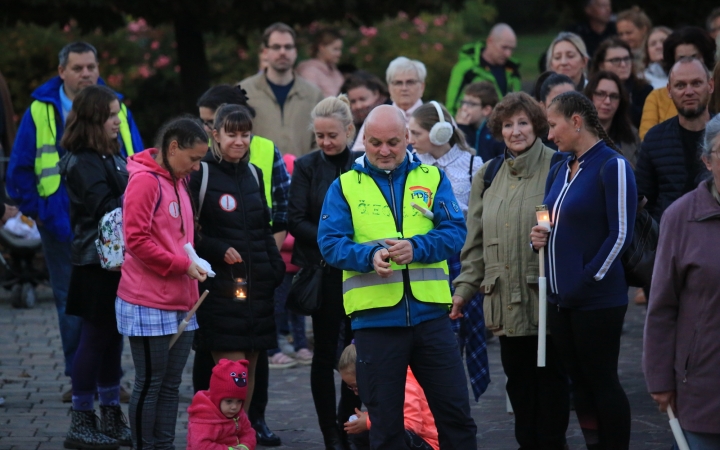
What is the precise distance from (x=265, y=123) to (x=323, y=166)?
340 cm

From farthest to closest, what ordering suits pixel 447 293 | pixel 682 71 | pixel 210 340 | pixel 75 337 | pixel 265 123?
pixel 265 123 < pixel 75 337 < pixel 682 71 < pixel 210 340 < pixel 447 293

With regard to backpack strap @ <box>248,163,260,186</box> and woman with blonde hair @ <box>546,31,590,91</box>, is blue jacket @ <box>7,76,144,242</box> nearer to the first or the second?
backpack strap @ <box>248,163,260,186</box>

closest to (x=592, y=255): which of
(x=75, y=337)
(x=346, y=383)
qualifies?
(x=346, y=383)

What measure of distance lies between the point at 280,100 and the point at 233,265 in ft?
12.3

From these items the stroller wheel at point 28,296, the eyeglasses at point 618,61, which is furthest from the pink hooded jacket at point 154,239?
the stroller wheel at point 28,296

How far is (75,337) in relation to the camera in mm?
7609

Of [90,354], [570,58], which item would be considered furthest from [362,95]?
[90,354]

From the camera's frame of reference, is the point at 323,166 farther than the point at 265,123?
No

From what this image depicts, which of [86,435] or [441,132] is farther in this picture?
[441,132]

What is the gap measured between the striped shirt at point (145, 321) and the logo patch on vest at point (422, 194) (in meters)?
1.63

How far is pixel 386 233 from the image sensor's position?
17.4 ft

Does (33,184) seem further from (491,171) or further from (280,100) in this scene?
(491,171)

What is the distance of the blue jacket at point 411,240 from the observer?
5.20 metres

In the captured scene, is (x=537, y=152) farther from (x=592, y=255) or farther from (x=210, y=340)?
(x=210, y=340)
